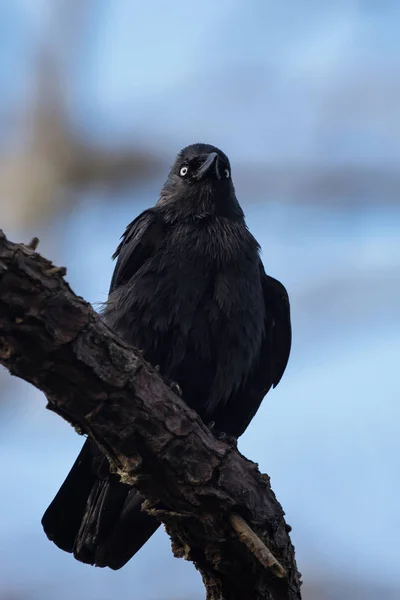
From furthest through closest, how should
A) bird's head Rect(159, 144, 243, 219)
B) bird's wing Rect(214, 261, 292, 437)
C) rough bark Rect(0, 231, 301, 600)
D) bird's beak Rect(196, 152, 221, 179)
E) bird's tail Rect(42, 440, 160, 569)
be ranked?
bird's beak Rect(196, 152, 221, 179), bird's head Rect(159, 144, 243, 219), bird's wing Rect(214, 261, 292, 437), bird's tail Rect(42, 440, 160, 569), rough bark Rect(0, 231, 301, 600)

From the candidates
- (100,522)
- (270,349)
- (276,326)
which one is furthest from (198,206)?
(100,522)

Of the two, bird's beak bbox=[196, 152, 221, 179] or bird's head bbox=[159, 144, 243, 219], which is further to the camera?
bird's beak bbox=[196, 152, 221, 179]

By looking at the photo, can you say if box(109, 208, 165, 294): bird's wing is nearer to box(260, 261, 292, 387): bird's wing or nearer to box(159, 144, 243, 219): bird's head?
box(159, 144, 243, 219): bird's head

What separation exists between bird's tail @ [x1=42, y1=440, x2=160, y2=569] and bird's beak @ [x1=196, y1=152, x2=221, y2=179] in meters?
1.80

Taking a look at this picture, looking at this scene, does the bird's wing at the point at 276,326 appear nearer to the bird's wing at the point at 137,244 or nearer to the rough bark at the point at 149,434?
the bird's wing at the point at 137,244

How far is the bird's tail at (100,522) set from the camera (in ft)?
13.5

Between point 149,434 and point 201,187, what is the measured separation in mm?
2347

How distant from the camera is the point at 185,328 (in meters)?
4.32

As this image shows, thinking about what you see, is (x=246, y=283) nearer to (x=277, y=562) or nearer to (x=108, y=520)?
(x=108, y=520)

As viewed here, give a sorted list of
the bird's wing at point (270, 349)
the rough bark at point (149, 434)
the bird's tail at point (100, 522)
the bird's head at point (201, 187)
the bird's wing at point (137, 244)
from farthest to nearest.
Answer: the bird's head at point (201, 187) < the bird's wing at point (270, 349) < the bird's wing at point (137, 244) < the bird's tail at point (100, 522) < the rough bark at point (149, 434)

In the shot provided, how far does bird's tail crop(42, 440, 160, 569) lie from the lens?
4.12 meters

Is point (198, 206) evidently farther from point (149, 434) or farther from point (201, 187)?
point (149, 434)

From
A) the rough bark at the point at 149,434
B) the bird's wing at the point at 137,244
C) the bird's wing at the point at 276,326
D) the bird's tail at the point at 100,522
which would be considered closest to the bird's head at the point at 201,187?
the bird's wing at the point at 137,244

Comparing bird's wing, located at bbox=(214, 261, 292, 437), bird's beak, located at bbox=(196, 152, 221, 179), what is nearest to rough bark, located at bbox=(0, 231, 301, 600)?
bird's wing, located at bbox=(214, 261, 292, 437)
